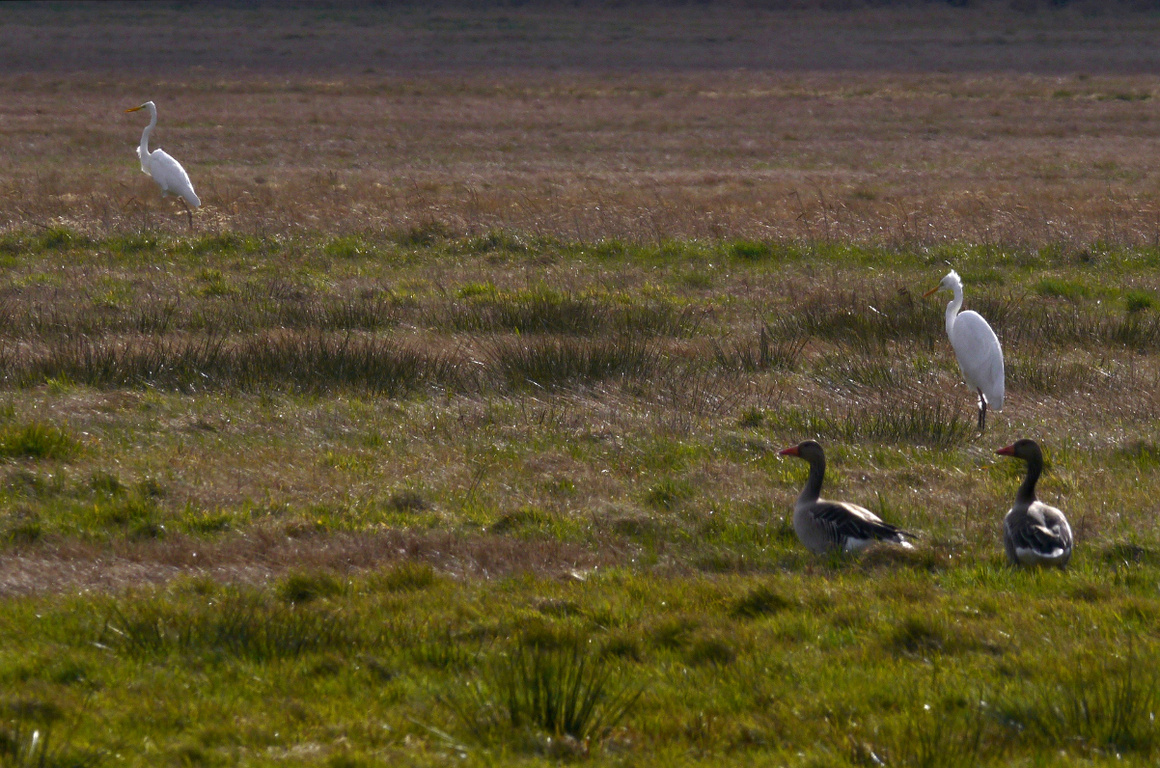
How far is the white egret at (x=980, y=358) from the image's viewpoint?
9352 millimetres

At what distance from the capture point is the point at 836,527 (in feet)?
20.6

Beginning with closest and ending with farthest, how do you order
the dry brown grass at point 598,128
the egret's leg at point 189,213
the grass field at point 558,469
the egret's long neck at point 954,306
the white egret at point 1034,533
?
the grass field at point 558,469 < the white egret at point 1034,533 < the egret's long neck at point 954,306 < the egret's leg at point 189,213 < the dry brown grass at point 598,128

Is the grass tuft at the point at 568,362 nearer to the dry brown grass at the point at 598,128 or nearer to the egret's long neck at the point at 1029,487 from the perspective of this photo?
the egret's long neck at the point at 1029,487

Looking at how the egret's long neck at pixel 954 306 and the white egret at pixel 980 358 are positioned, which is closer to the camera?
the white egret at pixel 980 358

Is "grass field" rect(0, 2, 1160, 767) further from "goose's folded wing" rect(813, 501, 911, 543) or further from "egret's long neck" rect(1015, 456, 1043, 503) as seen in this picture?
"egret's long neck" rect(1015, 456, 1043, 503)

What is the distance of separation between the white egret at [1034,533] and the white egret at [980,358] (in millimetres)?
2858

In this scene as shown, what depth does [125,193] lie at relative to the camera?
806 inches

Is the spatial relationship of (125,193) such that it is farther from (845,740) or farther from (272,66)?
(272,66)

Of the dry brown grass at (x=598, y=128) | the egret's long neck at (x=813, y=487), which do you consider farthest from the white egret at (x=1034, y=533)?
the dry brown grass at (x=598, y=128)

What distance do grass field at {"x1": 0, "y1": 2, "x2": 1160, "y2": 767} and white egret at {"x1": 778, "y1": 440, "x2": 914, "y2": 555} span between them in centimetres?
12

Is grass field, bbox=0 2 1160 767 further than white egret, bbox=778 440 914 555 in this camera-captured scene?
No

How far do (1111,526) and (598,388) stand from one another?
4247 mm

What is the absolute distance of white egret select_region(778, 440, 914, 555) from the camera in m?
6.24

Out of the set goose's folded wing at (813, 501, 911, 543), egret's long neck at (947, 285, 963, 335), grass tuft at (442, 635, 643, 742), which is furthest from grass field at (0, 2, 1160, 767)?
egret's long neck at (947, 285, 963, 335)
